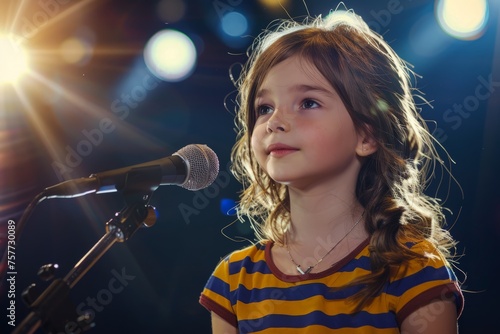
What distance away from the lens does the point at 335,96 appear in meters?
1.37

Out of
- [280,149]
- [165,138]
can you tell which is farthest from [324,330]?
[165,138]

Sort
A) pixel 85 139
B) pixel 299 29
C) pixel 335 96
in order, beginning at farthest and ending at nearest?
pixel 85 139, pixel 299 29, pixel 335 96

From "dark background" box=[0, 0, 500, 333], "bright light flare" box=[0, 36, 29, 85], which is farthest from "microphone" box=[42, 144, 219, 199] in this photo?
"bright light flare" box=[0, 36, 29, 85]

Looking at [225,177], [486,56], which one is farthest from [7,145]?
[486,56]

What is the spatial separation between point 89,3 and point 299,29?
4.08 ft

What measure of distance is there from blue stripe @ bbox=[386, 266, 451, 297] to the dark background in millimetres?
1011

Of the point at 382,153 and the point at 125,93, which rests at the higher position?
the point at 125,93

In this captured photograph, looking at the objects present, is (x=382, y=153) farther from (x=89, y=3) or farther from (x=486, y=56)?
(x=89, y=3)

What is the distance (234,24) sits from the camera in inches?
95.3

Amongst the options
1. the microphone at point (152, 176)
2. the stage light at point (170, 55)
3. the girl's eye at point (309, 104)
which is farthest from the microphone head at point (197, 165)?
the stage light at point (170, 55)

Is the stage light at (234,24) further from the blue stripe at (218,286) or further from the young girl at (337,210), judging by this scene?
the blue stripe at (218,286)

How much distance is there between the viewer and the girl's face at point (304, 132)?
1.31 meters

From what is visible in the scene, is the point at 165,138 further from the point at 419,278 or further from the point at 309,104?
the point at 419,278

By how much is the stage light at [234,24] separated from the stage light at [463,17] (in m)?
0.82
